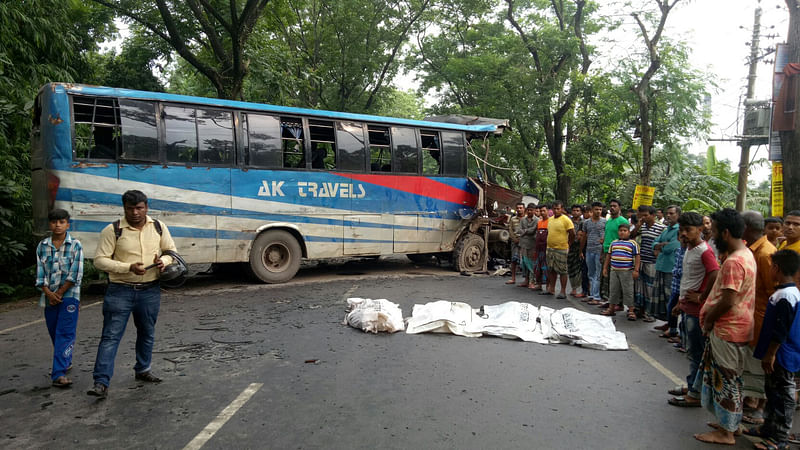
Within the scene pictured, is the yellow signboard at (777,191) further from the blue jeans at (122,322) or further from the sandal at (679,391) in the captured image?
the blue jeans at (122,322)

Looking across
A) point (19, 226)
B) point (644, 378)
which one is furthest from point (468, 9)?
point (644, 378)

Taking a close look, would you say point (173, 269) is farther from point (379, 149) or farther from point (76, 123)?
point (379, 149)

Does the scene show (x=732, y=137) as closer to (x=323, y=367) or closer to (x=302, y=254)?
(x=302, y=254)

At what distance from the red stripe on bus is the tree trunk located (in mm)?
6613

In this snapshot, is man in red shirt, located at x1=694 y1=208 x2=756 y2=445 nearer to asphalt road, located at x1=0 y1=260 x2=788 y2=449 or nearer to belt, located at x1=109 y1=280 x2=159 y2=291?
asphalt road, located at x1=0 y1=260 x2=788 y2=449

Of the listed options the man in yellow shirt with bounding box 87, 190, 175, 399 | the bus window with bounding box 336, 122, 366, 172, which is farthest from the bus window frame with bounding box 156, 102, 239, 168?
the man in yellow shirt with bounding box 87, 190, 175, 399

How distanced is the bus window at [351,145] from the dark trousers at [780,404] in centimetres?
861

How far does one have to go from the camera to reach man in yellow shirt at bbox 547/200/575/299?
962 cm

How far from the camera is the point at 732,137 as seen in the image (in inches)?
704

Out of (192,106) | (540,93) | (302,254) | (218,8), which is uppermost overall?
(218,8)

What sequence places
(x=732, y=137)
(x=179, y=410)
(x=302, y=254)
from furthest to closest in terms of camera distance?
1. (x=732, y=137)
2. (x=302, y=254)
3. (x=179, y=410)

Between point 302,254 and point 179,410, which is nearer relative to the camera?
point 179,410

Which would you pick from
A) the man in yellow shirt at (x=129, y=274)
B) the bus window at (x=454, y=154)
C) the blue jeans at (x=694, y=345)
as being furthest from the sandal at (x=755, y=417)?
the bus window at (x=454, y=154)

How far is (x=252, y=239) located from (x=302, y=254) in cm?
120
